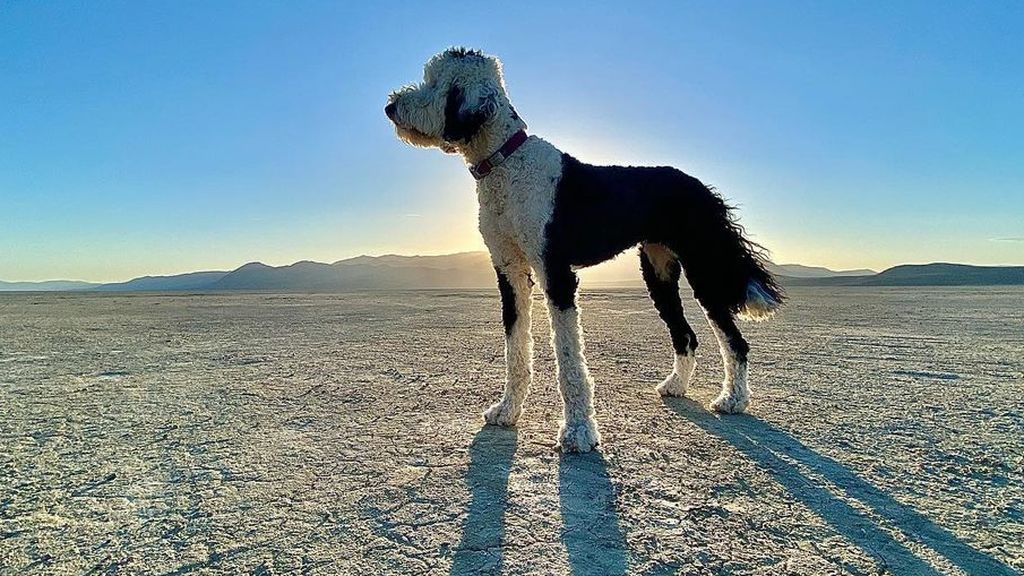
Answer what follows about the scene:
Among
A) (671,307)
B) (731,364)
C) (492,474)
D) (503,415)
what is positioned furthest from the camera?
(671,307)

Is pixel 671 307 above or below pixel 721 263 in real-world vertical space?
below

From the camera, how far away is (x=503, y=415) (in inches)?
145

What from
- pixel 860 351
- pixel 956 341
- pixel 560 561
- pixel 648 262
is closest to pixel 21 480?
pixel 560 561

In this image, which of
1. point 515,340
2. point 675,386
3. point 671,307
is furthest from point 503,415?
point 671,307

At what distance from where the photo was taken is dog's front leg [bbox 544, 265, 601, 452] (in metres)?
3.28

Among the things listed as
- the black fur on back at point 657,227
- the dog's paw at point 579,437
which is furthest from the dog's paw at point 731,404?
the dog's paw at point 579,437

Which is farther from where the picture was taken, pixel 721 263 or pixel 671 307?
pixel 671 307

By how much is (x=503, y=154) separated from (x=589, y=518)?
7.25 ft

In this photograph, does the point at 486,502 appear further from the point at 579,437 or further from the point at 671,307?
the point at 671,307

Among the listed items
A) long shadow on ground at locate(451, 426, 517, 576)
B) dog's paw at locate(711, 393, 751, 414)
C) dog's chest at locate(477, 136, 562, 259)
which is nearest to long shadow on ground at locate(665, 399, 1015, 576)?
dog's paw at locate(711, 393, 751, 414)

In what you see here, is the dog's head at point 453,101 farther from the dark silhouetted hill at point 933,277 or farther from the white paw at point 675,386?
the dark silhouetted hill at point 933,277

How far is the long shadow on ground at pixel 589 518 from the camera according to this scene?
1.96 metres

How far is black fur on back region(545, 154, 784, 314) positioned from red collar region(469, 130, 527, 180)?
34 centimetres

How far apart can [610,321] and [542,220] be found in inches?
319
